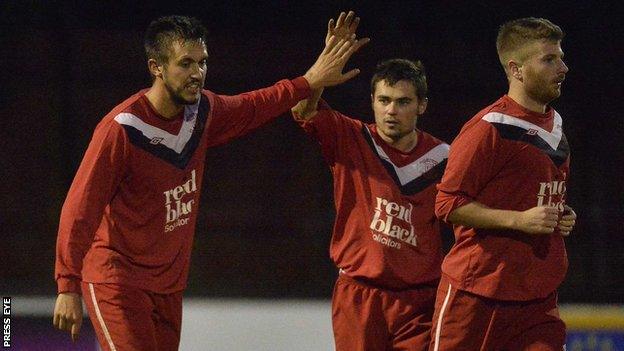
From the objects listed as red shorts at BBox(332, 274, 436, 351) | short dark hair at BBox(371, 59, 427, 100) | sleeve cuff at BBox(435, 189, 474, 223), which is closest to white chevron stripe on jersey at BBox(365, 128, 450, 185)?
short dark hair at BBox(371, 59, 427, 100)

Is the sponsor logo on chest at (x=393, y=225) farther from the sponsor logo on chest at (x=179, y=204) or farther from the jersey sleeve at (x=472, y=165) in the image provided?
the sponsor logo on chest at (x=179, y=204)

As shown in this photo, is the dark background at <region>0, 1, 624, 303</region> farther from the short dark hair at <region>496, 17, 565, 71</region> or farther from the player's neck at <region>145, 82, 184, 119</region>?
the short dark hair at <region>496, 17, 565, 71</region>

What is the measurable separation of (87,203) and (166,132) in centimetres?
47

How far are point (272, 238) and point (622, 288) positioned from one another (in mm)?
2663

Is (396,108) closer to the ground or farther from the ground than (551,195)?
farther from the ground

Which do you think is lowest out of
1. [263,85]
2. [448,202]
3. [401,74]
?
[448,202]

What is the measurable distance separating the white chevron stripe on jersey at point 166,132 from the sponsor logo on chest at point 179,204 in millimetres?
130

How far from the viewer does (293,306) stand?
6.58 m

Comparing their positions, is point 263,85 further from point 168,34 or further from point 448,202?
point 448,202

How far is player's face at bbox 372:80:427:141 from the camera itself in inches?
192

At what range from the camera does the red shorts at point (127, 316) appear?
421 centimetres

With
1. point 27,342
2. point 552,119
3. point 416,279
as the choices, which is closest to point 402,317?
point 416,279

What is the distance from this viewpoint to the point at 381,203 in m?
4.80

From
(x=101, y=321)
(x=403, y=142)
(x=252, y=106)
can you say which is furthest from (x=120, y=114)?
(x=403, y=142)
